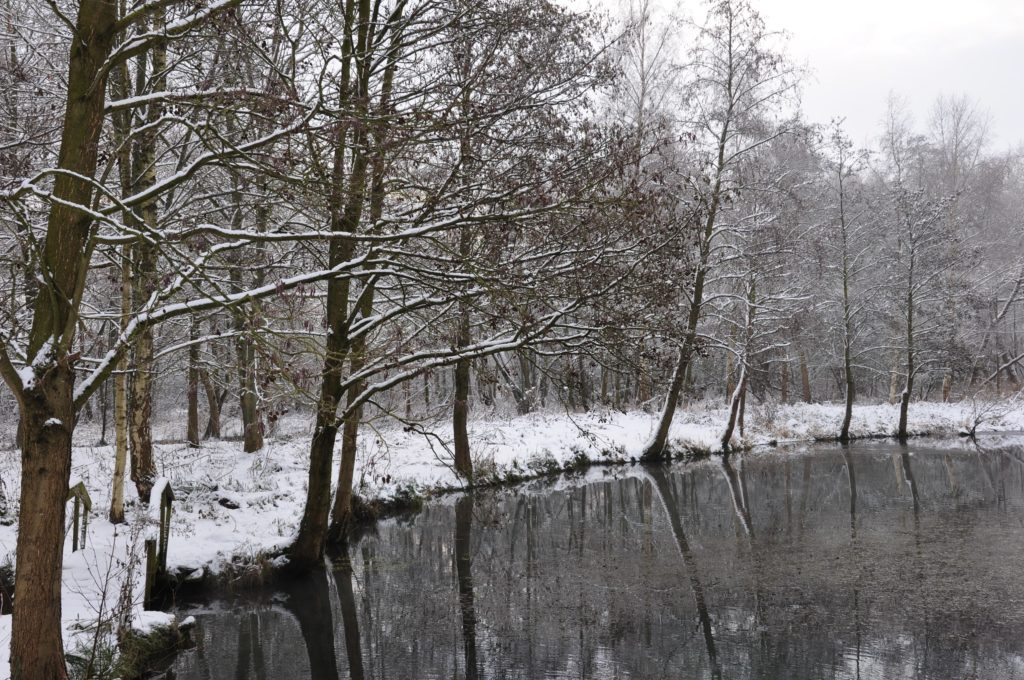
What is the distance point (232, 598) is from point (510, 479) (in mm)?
9357

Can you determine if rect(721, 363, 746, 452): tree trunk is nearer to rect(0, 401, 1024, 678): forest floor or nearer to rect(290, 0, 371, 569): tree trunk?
rect(0, 401, 1024, 678): forest floor

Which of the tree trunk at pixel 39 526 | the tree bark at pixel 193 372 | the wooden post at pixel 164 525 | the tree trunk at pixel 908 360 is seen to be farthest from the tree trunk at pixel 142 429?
the tree trunk at pixel 908 360

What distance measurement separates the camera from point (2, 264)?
882 centimetres

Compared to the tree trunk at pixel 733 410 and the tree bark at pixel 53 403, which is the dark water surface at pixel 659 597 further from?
the tree trunk at pixel 733 410

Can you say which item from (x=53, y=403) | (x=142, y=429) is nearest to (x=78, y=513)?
(x=142, y=429)

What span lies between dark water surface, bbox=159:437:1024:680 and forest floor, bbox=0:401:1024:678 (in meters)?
0.93

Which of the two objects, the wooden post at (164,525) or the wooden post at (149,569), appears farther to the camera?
the wooden post at (164,525)

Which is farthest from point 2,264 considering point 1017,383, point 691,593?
point 1017,383

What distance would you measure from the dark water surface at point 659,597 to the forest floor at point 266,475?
3.05ft

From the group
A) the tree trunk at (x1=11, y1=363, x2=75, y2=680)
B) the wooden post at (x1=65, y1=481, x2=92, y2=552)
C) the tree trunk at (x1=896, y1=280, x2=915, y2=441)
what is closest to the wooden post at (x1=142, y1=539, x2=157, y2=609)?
the wooden post at (x1=65, y1=481, x2=92, y2=552)

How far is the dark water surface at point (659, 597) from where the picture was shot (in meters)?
7.15

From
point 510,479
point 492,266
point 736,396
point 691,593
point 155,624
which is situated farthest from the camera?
point 736,396

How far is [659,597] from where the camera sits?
29.6 ft

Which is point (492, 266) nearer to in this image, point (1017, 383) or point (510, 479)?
point (510, 479)
